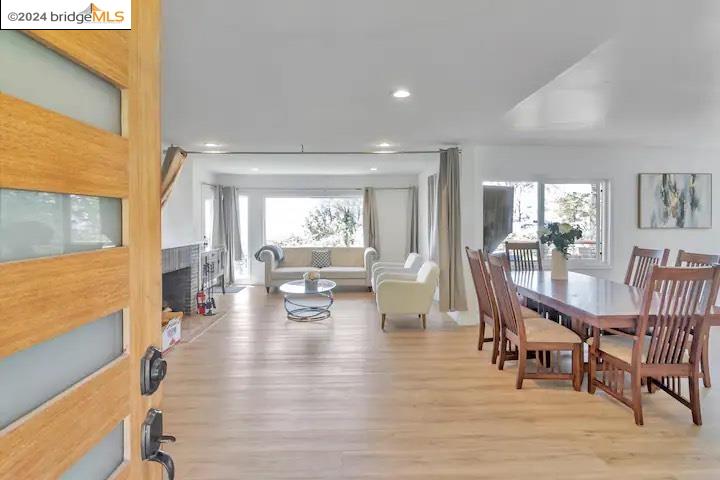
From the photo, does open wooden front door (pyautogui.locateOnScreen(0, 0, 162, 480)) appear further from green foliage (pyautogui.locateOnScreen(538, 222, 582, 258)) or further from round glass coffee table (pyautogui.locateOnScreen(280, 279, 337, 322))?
round glass coffee table (pyautogui.locateOnScreen(280, 279, 337, 322))

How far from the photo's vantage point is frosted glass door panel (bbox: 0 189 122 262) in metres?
0.58

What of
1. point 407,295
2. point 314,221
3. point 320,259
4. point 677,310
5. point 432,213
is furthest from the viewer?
point 314,221

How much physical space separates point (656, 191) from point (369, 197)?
4.86 metres

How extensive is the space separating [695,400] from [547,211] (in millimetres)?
3499

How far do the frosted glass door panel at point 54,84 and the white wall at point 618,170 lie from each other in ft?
17.1

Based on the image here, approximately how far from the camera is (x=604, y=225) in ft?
19.4

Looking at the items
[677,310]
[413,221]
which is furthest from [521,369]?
[413,221]

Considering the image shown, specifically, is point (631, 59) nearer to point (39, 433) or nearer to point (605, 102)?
point (605, 102)

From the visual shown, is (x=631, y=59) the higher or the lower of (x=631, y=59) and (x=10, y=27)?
the higher

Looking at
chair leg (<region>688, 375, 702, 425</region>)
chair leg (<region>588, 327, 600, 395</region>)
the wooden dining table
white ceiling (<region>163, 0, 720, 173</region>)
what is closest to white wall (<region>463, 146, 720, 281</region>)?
white ceiling (<region>163, 0, 720, 173</region>)

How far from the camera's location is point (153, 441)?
906mm

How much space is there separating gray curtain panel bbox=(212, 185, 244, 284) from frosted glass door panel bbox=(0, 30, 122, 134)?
790cm

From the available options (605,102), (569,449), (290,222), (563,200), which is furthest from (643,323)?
(290,222)

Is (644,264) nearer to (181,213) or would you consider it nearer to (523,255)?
(523,255)
